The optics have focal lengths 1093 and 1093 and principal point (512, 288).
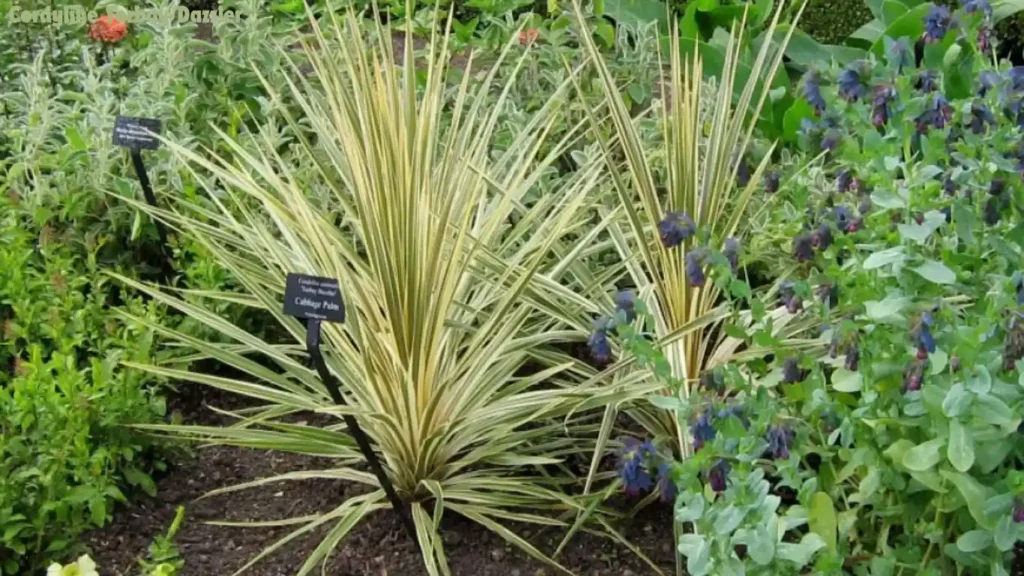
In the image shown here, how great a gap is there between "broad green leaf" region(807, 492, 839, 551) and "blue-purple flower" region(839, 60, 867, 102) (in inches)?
24.8

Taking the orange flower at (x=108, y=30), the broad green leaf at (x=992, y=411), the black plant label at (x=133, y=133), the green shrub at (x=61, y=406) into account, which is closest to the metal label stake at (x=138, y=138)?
the black plant label at (x=133, y=133)

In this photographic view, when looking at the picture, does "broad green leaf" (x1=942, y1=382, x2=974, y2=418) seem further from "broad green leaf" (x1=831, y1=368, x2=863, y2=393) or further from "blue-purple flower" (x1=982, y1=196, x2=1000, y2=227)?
"blue-purple flower" (x1=982, y1=196, x2=1000, y2=227)

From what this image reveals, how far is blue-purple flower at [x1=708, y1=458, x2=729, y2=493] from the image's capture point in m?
1.45

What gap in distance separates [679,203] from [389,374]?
29.2 inches

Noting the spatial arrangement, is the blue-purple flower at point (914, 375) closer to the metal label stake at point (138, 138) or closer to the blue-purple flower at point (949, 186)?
the blue-purple flower at point (949, 186)

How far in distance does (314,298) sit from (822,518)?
2.76 feet

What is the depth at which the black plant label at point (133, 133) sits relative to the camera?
2512mm

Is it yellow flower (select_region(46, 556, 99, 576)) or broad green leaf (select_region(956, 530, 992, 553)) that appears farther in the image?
yellow flower (select_region(46, 556, 99, 576))

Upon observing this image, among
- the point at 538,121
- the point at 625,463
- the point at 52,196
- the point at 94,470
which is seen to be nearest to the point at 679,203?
the point at 538,121

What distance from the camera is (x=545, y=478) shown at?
212 cm

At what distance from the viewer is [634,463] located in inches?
57.0

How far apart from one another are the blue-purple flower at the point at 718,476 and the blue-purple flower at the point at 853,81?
2.11 feet

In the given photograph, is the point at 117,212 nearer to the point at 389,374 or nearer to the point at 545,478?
the point at 389,374

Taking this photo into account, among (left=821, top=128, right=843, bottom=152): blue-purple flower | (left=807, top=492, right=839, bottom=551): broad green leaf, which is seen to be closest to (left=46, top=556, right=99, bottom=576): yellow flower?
(left=807, top=492, right=839, bottom=551): broad green leaf
